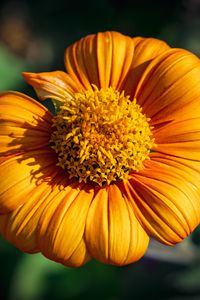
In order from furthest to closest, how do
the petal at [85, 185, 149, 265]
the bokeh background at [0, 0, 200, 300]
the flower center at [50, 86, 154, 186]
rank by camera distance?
the bokeh background at [0, 0, 200, 300] → the flower center at [50, 86, 154, 186] → the petal at [85, 185, 149, 265]

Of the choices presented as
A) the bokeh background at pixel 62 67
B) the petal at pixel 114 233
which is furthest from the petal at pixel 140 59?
the bokeh background at pixel 62 67

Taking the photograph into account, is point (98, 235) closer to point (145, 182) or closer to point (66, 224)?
point (66, 224)

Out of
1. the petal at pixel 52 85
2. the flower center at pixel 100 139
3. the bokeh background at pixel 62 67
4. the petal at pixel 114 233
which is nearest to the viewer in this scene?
the petal at pixel 114 233

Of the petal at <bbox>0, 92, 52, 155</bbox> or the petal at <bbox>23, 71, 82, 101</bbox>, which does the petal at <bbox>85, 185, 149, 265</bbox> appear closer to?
the petal at <bbox>0, 92, 52, 155</bbox>

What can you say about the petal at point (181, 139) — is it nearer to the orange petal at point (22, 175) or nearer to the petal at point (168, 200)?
the petal at point (168, 200)

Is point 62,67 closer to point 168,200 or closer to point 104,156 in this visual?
point 104,156

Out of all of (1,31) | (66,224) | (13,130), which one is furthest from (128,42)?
(1,31)

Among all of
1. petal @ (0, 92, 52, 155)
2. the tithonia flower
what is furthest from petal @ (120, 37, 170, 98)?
petal @ (0, 92, 52, 155)
